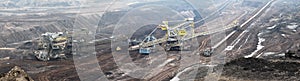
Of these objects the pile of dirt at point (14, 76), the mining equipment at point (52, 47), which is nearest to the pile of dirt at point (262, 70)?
the pile of dirt at point (14, 76)

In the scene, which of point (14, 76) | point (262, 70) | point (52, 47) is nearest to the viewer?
point (14, 76)

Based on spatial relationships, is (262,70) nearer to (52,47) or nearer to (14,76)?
(14,76)

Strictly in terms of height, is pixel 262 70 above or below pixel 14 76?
below

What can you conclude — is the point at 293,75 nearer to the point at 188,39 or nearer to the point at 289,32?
the point at 188,39

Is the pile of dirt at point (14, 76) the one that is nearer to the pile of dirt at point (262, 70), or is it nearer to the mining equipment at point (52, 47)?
the pile of dirt at point (262, 70)

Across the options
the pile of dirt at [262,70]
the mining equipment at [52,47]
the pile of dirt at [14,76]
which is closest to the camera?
the pile of dirt at [14,76]

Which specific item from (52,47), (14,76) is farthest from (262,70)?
(52,47)

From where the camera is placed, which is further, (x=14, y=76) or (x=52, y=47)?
(x=52, y=47)

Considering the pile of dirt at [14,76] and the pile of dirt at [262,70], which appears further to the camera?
the pile of dirt at [262,70]

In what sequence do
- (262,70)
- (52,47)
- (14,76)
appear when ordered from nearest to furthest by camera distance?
(14,76)
(262,70)
(52,47)
